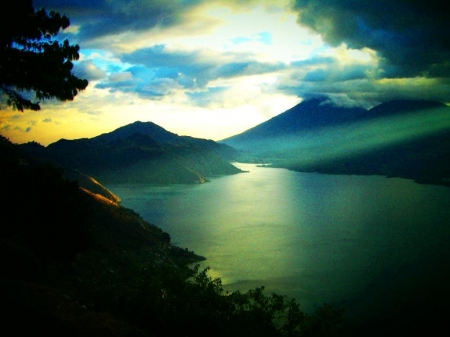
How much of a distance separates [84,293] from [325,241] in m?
73.4

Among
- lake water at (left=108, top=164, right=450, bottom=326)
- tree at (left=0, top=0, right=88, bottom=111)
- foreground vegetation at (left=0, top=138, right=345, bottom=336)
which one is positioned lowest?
lake water at (left=108, top=164, right=450, bottom=326)

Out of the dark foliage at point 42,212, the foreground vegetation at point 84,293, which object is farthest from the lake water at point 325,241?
the dark foliage at point 42,212

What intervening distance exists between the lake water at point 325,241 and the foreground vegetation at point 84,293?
2910cm

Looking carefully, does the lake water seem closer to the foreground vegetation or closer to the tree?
the foreground vegetation

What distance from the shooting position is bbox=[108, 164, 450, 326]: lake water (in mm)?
53719

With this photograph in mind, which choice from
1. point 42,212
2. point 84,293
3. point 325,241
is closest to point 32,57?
point 84,293

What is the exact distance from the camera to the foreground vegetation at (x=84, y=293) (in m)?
14.2

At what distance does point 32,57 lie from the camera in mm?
13625

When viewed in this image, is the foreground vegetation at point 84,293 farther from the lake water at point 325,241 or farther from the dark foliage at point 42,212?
the lake water at point 325,241

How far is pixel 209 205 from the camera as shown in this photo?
141000 millimetres

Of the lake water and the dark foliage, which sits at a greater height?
the dark foliage

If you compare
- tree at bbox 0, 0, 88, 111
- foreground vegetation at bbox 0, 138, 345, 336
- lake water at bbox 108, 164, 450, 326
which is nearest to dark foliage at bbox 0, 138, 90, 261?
foreground vegetation at bbox 0, 138, 345, 336

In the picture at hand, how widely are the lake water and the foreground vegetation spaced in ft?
95.5

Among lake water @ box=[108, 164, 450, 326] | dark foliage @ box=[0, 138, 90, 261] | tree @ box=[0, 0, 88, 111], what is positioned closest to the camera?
tree @ box=[0, 0, 88, 111]
